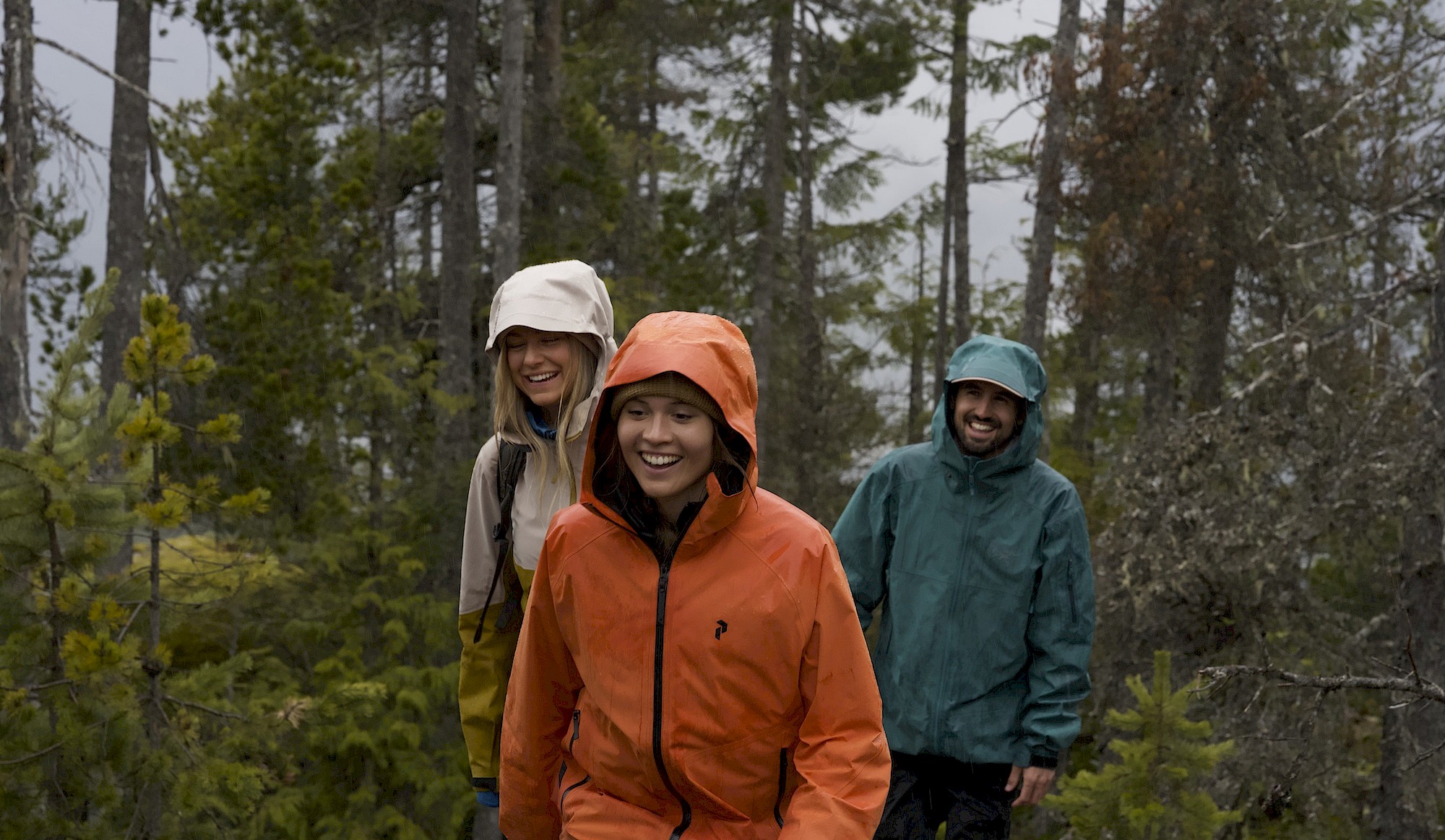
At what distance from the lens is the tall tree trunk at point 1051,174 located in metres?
12.9

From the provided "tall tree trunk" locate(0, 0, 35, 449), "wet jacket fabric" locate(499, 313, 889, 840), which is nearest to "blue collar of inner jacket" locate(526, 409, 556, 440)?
"wet jacket fabric" locate(499, 313, 889, 840)

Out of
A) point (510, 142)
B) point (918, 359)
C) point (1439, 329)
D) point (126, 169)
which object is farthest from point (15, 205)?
point (918, 359)

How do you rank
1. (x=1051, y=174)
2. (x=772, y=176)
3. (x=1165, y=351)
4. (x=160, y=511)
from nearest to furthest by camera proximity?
(x=160, y=511)
(x=1051, y=174)
(x=1165, y=351)
(x=772, y=176)

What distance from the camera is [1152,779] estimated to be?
4.93 metres

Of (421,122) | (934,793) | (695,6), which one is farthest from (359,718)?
(695,6)

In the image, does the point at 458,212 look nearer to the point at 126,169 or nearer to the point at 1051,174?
the point at 126,169

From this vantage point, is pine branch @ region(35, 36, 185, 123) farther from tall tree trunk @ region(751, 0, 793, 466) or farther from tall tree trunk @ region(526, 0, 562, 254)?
tall tree trunk @ region(751, 0, 793, 466)

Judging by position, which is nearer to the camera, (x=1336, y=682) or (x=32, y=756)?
(x=1336, y=682)

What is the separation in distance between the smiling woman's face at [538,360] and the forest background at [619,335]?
7.47 feet

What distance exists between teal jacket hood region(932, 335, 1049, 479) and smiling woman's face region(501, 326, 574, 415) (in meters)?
1.35

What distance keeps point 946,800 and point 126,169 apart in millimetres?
10539

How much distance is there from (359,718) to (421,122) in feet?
32.1

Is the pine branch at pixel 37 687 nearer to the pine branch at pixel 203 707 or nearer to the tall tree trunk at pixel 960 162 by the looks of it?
the pine branch at pixel 203 707

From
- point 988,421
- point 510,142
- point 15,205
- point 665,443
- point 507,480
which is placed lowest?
point 507,480
